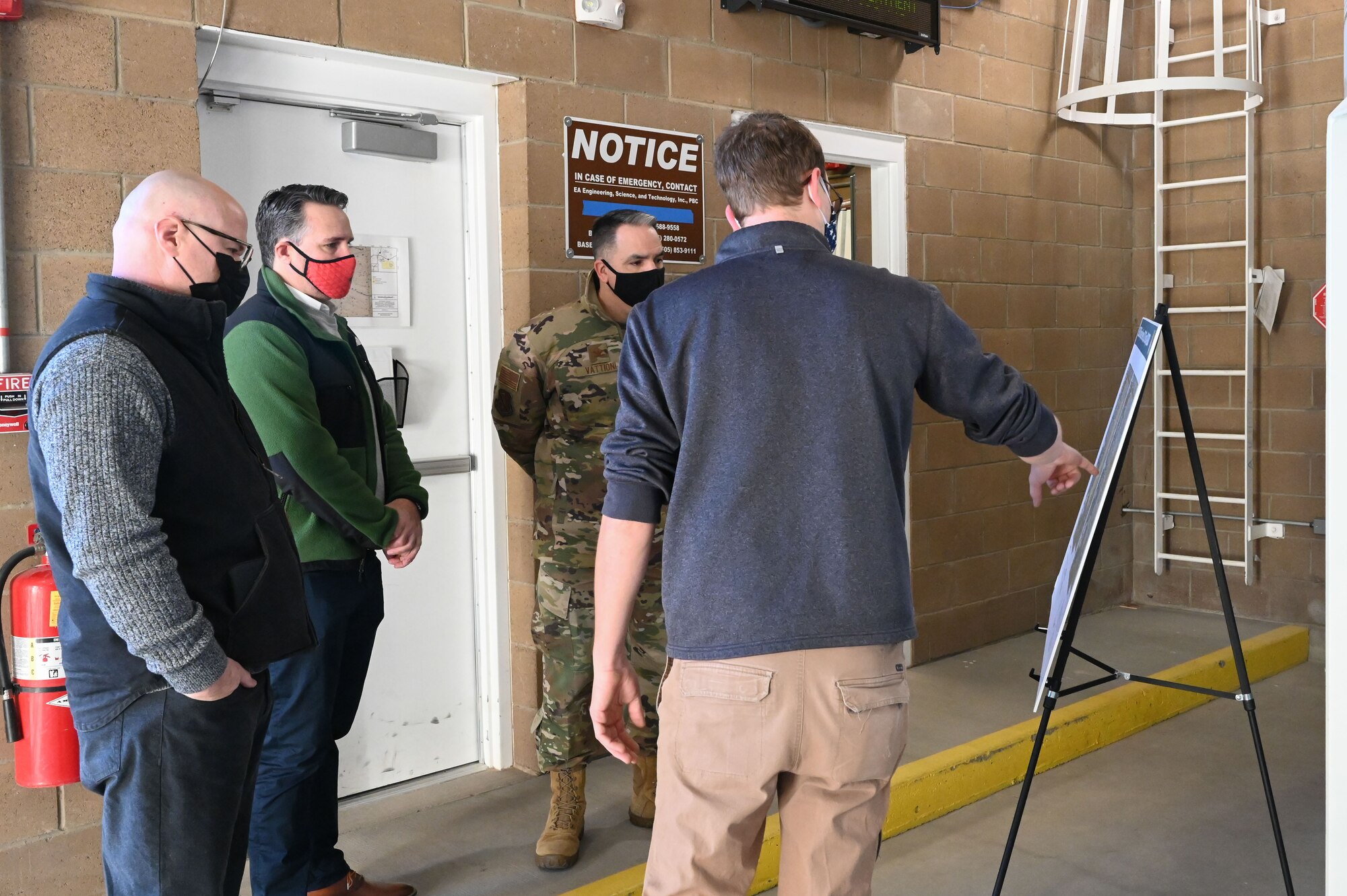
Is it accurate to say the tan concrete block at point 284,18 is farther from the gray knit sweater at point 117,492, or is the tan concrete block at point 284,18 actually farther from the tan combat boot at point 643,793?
the tan combat boot at point 643,793

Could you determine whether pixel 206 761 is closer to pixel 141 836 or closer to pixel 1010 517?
pixel 141 836

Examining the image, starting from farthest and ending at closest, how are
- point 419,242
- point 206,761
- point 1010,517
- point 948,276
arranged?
1. point 1010,517
2. point 948,276
3. point 419,242
4. point 206,761

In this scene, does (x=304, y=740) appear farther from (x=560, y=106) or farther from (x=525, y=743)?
(x=560, y=106)

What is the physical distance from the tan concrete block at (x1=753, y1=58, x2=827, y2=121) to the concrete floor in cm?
230

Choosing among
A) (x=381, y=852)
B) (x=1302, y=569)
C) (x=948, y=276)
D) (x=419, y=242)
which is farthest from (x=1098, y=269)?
(x=381, y=852)

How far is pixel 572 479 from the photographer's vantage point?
3.25m

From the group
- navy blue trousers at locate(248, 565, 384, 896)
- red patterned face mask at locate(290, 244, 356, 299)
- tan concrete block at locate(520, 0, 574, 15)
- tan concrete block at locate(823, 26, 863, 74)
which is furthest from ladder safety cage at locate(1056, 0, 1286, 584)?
navy blue trousers at locate(248, 565, 384, 896)

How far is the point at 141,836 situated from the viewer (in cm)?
183

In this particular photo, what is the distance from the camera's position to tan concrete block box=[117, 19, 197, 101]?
2.79 metres

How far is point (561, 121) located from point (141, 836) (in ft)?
8.25

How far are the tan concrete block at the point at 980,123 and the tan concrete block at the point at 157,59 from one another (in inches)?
130

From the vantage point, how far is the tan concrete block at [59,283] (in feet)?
8.84

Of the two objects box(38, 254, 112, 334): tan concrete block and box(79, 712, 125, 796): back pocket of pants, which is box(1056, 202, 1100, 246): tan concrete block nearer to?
box(38, 254, 112, 334): tan concrete block

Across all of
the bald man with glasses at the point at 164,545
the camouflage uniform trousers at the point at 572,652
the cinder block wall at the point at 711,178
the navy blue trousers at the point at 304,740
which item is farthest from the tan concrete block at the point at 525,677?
the bald man with glasses at the point at 164,545
